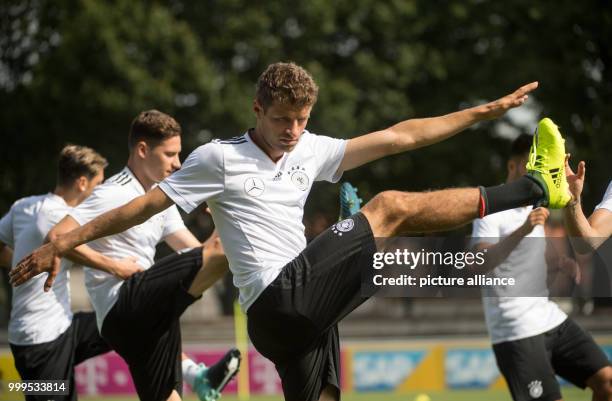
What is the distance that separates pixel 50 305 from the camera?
27.6 ft

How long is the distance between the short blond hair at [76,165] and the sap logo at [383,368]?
779cm

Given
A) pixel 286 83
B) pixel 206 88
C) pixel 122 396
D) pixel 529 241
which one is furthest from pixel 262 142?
pixel 206 88

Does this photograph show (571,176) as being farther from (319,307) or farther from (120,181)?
(120,181)

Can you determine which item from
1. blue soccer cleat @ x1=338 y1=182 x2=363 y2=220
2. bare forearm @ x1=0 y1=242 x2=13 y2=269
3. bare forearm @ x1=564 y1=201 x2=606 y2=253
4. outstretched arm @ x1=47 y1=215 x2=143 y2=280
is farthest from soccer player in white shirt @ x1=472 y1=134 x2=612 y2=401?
bare forearm @ x1=0 y1=242 x2=13 y2=269

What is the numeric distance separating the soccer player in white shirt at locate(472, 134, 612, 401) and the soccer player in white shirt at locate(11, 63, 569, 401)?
199cm

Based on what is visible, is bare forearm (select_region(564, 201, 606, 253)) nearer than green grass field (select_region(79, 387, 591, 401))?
Yes

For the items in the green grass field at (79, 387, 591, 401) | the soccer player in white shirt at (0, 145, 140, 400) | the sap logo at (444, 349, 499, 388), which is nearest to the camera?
the soccer player in white shirt at (0, 145, 140, 400)

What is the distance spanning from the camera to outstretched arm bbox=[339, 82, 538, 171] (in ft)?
20.2

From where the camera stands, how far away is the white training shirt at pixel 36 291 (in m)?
8.30

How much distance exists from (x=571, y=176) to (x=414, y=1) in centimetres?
2437

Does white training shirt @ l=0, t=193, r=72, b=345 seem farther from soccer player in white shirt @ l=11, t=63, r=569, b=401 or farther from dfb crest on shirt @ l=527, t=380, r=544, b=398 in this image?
dfb crest on shirt @ l=527, t=380, r=544, b=398

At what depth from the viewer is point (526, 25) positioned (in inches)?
1094

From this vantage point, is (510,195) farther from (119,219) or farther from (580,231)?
(119,219)

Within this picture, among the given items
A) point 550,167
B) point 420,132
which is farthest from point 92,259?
point 550,167
